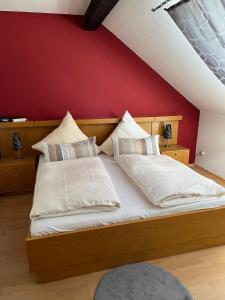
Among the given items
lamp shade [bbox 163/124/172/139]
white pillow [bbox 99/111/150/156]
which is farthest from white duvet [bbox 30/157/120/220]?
lamp shade [bbox 163/124/172/139]

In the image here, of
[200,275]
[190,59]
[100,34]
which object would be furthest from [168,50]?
[200,275]

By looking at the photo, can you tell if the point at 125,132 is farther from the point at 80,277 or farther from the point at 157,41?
the point at 80,277

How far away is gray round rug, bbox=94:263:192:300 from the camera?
1.22m

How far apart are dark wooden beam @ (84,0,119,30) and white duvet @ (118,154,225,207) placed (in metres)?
1.62

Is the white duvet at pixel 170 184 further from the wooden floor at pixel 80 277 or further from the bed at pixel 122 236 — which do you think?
the wooden floor at pixel 80 277

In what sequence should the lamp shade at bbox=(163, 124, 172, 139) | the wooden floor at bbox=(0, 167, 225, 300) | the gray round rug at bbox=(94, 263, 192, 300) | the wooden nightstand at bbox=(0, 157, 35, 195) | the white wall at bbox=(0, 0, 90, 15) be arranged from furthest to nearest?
1. the lamp shade at bbox=(163, 124, 172, 139)
2. the wooden nightstand at bbox=(0, 157, 35, 195)
3. the white wall at bbox=(0, 0, 90, 15)
4. the wooden floor at bbox=(0, 167, 225, 300)
5. the gray round rug at bbox=(94, 263, 192, 300)

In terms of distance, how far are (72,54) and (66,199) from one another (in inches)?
87.5

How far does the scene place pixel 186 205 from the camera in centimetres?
191

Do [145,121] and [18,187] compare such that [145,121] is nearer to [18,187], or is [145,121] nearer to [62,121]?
[62,121]

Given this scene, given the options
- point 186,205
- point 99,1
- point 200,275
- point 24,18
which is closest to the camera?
point 200,275

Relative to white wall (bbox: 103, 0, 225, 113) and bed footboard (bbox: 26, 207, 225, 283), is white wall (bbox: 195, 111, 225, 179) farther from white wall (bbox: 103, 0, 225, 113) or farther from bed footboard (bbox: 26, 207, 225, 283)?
bed footboard (bbox: 26, 207, 225, 283)

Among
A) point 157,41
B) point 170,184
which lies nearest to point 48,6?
point 157,41

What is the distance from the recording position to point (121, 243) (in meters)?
1.77

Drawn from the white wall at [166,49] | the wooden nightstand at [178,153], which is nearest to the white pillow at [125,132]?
the wooden nightstand at [178,153]
